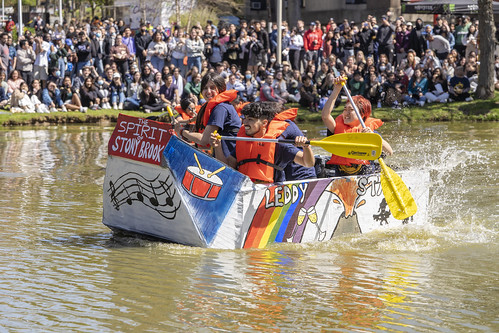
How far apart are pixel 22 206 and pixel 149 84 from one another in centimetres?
1222

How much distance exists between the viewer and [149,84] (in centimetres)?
2242

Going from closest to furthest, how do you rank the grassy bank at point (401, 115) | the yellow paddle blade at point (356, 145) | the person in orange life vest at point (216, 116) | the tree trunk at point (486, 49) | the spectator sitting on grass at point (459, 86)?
the yellow paddle blade at point (356, 145), the person in orange life vest at point (216, 116), the grassy bank at point (401, 115), the tree trunk at point (486, 49), the spectator sitting on grass at point (459, 86)

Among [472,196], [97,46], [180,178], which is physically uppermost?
[97,46]

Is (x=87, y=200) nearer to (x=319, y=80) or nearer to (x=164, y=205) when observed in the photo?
(x=164, y=205)

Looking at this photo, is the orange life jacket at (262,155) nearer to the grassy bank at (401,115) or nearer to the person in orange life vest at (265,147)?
the person in orange life vest at (265,147)

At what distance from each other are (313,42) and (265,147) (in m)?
16.6

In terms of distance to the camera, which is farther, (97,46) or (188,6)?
(188,6)

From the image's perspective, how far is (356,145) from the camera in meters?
8.34

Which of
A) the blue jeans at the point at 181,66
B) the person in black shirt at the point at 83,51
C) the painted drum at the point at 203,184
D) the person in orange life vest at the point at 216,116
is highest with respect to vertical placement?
the person in black shirt at the point at 83,51

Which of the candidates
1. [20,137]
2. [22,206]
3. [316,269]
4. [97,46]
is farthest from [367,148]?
[97,46]

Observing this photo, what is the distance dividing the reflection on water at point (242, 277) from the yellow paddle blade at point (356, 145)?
1.01 metres

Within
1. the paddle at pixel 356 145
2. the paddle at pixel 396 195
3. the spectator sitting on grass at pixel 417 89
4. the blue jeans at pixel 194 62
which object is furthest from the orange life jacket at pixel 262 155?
the blue jeans at pixel 194 62

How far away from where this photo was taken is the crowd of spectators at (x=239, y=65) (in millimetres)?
21984

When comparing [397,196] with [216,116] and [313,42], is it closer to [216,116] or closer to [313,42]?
[216,116]
